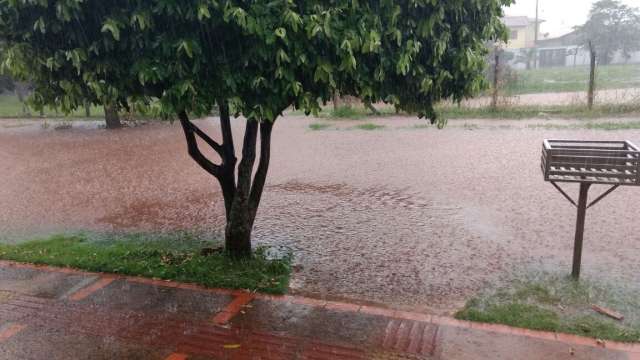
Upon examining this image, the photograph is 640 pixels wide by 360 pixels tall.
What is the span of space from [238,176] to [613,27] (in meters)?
43.9

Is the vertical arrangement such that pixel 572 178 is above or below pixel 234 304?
above

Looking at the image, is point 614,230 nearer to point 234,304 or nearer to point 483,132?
point 234,304

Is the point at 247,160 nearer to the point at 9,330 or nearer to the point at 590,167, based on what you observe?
the point at 9,330

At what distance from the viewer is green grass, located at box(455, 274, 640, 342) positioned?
409 centimetres

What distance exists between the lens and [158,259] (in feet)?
18.8

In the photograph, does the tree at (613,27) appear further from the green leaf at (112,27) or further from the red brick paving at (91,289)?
the green leaf at (112,27)

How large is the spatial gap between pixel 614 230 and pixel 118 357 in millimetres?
5545

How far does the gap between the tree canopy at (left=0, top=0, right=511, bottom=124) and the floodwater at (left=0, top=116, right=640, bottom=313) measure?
6.84 feet

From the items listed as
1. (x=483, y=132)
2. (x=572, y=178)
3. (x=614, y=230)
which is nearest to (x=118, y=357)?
(x=572, y=178)

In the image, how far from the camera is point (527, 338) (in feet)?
13.1

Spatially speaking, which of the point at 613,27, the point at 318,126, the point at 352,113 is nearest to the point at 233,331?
the point at 318,126

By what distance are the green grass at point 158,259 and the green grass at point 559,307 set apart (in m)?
1.87

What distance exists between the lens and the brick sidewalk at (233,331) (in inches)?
153

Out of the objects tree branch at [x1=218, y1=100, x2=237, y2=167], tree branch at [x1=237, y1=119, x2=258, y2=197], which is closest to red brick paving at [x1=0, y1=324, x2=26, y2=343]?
tree branch at [x1=237, y1=119, x2=258, y2=197]
